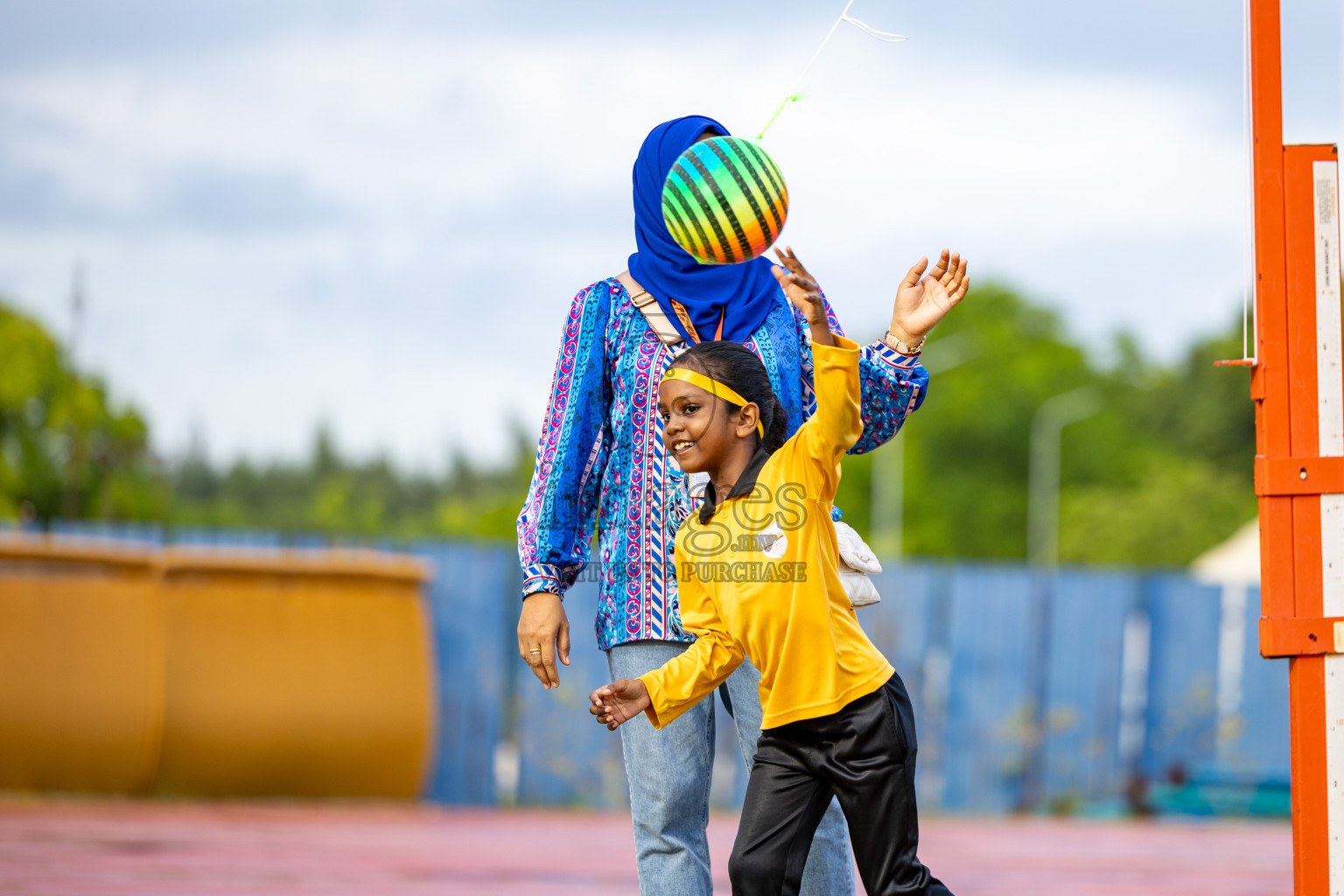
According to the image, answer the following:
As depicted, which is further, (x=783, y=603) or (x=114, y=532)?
(x=114, y=532)

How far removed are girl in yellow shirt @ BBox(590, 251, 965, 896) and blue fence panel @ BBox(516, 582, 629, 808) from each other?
26.6 ft

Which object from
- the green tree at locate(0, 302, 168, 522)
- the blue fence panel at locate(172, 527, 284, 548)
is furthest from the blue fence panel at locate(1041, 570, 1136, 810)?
the green tree at locate(0, 302, 168, 522)

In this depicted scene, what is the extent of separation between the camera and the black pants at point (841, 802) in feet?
9.37

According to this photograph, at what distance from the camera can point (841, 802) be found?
2.90 metres

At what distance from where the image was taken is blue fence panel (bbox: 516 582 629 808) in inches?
433

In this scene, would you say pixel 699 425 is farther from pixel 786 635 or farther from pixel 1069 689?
pixel 1069 689

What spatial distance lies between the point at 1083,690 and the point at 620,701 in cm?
992

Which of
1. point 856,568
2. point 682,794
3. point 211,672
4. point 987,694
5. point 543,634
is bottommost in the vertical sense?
point 987,694

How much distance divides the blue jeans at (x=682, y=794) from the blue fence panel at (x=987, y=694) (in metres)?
9.16

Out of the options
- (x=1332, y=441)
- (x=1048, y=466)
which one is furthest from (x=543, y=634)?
(x=1048, y=466)

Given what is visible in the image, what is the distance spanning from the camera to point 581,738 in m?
11.1

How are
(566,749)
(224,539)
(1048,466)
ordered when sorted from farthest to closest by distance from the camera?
1. (1048,466)
2. (566,749)
3. (224,539)

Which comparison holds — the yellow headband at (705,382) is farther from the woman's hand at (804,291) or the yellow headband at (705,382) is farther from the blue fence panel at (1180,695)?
the blue fence panel at (1180,695)

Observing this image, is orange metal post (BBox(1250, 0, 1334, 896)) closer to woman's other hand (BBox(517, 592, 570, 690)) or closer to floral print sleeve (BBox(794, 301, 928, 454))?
floral print sleeve (BBox(794, 301, 928, 454))
